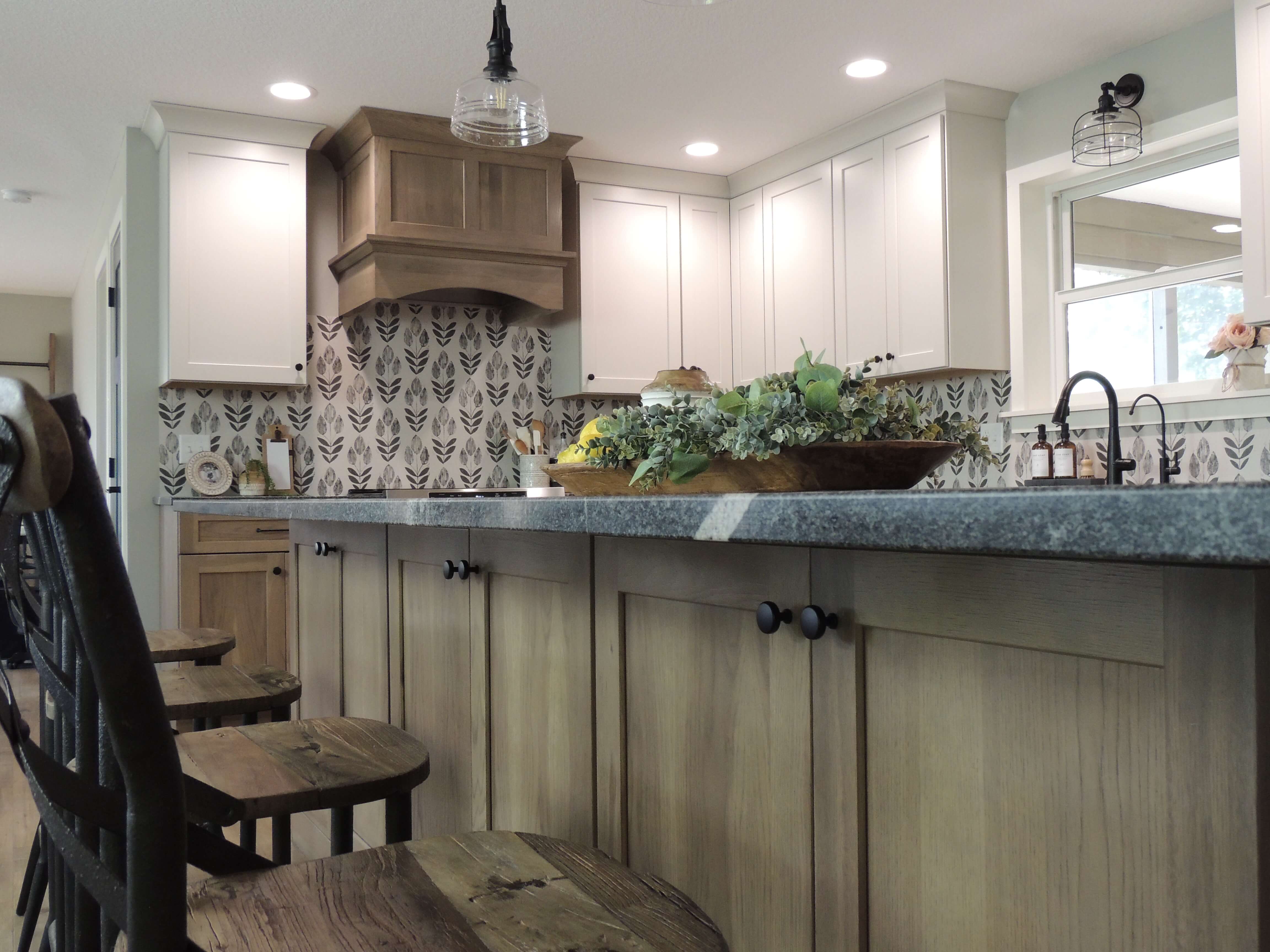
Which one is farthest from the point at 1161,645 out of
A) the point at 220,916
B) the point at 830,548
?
the point at 220,916

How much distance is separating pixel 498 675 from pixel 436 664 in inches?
10.2

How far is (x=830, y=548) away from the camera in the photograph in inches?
34.8

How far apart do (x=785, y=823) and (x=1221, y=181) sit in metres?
3.57

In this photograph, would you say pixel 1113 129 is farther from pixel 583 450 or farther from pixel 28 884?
pixel 28 884

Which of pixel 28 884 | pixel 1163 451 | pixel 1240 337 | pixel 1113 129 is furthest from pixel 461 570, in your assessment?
pixel 1113 129

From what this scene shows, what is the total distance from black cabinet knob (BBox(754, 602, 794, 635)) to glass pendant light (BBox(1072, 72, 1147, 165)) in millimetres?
3187

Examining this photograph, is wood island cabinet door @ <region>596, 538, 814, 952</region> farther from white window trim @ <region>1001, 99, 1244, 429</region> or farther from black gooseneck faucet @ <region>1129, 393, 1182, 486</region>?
white window trim @ <region>1001, 99, 1244, 429</region>

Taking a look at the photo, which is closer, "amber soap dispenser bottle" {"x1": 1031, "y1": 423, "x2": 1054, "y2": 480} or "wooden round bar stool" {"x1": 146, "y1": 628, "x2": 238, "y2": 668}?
"wooden round bar stool" {"x1": 146, "y1": 628, "x2": 238, "y2": 668}

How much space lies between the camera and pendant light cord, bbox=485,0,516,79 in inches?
93.8

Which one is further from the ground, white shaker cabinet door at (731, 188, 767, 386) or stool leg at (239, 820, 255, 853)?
white shaker cabinet door at (731, 188, 767, 386)

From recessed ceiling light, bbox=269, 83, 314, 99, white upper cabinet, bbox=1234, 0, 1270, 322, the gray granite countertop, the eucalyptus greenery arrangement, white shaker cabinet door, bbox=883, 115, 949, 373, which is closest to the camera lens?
the gray granite countertop

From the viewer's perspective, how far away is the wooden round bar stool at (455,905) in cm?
82

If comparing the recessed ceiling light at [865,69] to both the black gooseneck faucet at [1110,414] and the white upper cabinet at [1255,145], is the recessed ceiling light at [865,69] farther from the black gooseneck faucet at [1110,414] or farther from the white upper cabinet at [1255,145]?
the black gooseneck faucet at [1110,414]

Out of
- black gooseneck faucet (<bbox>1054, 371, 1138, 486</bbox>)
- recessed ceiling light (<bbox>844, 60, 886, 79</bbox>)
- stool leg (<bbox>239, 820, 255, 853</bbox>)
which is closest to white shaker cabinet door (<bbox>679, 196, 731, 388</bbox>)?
→ recessed ceiling light (<bbox>844, 60, 886, 79</bbox>)
